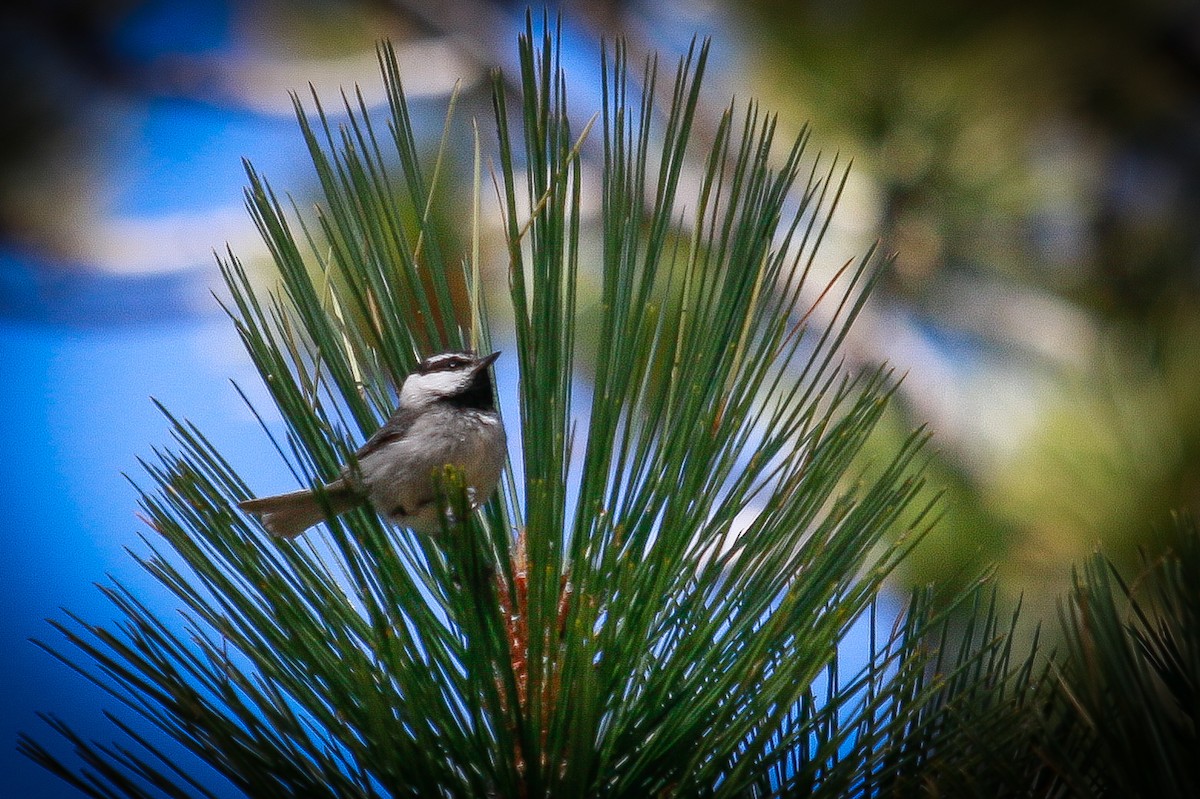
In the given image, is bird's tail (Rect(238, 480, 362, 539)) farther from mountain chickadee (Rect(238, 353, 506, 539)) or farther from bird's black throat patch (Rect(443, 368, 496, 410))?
bird's black throat patch (Rect(443, 368, 496, 410))

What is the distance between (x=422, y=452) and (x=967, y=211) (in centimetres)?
121

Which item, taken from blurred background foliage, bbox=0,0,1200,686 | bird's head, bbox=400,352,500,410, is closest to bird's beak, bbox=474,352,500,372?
bird's head, bbox=400,352,500,410

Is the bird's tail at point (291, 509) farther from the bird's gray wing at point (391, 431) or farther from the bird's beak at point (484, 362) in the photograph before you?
the bird's beak at point (484, 362)

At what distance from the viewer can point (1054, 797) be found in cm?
65

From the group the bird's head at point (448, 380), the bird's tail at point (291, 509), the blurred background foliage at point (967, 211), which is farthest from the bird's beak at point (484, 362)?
the blurred background foliage at point (967, 211)

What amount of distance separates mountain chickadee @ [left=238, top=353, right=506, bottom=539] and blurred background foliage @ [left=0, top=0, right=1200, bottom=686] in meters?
0.71

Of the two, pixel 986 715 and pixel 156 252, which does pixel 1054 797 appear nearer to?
pixel 986 715

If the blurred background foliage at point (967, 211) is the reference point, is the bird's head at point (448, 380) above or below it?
below

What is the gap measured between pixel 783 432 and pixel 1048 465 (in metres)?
0.90

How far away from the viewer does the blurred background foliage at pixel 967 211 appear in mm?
1470

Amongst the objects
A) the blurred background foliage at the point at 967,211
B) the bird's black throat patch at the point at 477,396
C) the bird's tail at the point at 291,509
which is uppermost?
the blurred background foliage at the point at 967,211

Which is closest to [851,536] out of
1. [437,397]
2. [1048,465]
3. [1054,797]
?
[1054,797]

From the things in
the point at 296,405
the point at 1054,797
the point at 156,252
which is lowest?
the point at 1054,797

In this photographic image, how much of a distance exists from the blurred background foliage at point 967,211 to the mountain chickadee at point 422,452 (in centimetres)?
71
